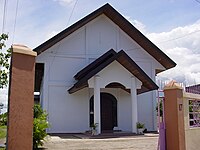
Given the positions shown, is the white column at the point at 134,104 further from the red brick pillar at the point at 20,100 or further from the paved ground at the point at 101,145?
the red brick pillar at the point at 20,100

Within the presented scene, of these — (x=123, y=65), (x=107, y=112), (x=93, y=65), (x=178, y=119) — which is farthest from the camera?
(x=107, y=112)

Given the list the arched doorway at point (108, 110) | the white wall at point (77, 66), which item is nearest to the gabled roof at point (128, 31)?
the white wall at point (77, 66)

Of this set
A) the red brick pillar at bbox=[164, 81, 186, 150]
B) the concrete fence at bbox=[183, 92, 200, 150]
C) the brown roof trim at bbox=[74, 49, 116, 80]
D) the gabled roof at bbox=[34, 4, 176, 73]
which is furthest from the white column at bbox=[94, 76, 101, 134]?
the red brick pillar at bbox=[164, 81, 186, 150]

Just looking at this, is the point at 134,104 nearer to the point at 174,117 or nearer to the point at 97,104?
the point at 97,104

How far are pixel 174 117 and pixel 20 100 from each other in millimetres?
4549

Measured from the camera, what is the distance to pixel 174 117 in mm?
8172

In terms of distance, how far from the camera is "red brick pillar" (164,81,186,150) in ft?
26.3

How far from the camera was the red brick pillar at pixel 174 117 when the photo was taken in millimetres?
8031

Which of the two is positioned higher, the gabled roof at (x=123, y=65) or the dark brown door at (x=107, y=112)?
the gabled roof at (x=123, y=65)

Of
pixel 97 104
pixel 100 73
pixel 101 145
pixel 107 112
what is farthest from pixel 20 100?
pixel 107 112

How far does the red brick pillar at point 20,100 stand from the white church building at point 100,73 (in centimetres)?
872

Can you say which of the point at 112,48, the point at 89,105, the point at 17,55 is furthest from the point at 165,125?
the point at 112,48

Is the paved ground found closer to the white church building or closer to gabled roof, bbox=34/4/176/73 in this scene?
the white church building

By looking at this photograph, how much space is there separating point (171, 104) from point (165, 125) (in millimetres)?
651
